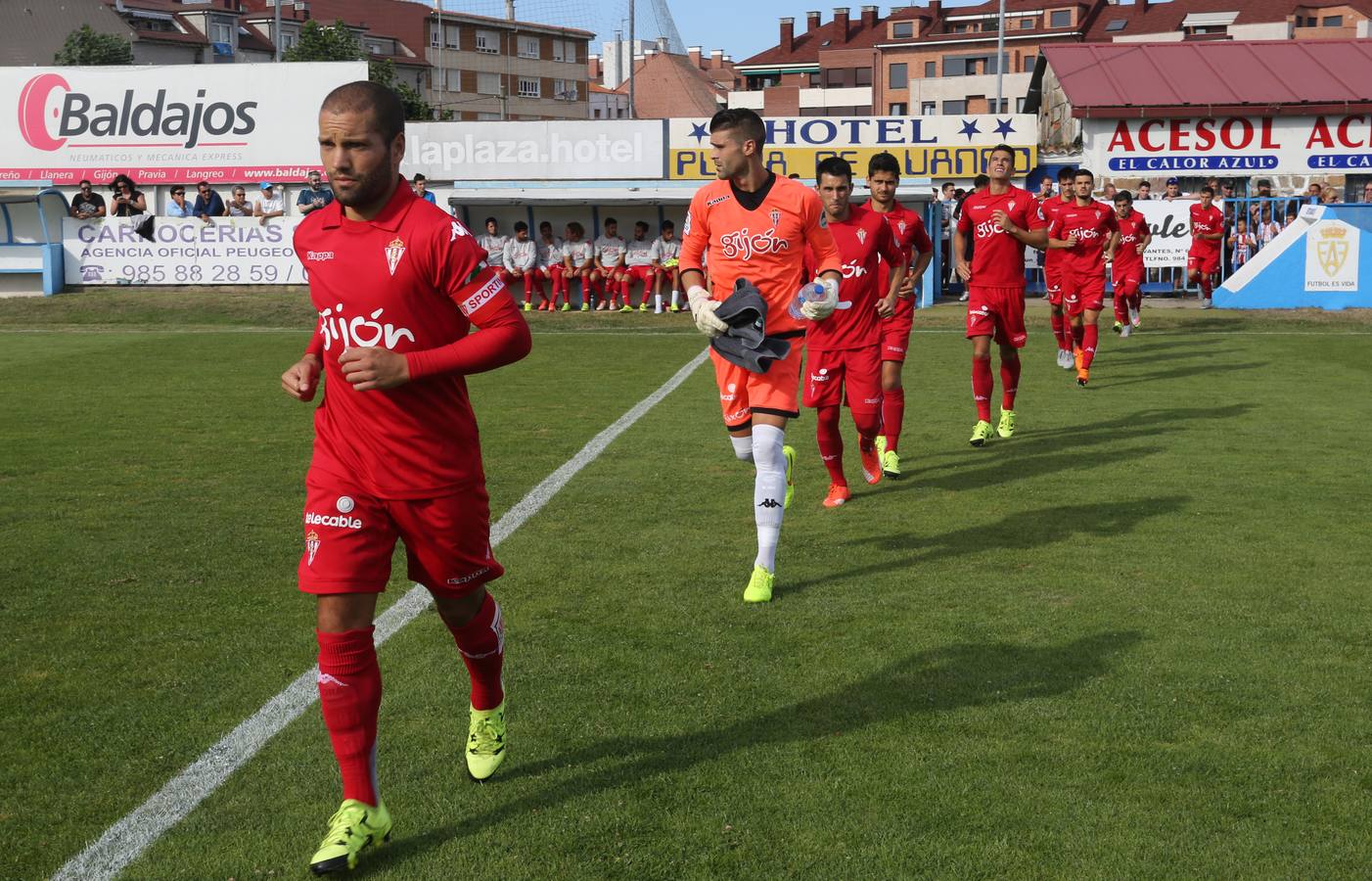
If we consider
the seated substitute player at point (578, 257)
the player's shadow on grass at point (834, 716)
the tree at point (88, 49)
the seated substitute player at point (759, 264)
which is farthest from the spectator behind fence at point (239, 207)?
the tree at point (88, 49)

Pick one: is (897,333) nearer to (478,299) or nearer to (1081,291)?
(1081,291)

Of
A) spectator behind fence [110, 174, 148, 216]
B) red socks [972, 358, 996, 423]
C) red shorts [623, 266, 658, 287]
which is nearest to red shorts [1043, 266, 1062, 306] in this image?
red socks [972, 358, 996, 423]

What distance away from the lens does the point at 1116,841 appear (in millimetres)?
3791

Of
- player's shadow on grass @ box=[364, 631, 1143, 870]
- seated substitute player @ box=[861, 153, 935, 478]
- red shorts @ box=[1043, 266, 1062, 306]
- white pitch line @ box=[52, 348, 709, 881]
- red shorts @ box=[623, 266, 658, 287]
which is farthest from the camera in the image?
red shorts @ box=[623, 266, 658, 287]

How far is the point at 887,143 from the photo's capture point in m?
30.6

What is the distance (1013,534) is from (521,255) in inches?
745

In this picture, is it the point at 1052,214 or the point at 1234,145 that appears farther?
the point at 1234,145

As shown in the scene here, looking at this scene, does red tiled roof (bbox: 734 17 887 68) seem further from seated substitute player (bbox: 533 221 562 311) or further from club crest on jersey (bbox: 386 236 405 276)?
club crest on jersey (bbox: 386 236 405 276)

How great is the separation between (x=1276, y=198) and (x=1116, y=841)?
24814 millimetres

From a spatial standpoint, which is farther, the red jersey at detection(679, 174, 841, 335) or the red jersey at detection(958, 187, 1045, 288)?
the red jersey at detection(958, 187, 1045, 288)

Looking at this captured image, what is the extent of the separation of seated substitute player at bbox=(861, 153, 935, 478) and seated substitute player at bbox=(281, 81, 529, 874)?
6.09 m

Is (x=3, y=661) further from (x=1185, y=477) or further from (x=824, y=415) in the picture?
(x=1185, y=477)

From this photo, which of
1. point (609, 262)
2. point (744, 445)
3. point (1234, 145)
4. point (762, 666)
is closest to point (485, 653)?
point (762, 666)

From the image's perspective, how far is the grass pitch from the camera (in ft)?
12.6
